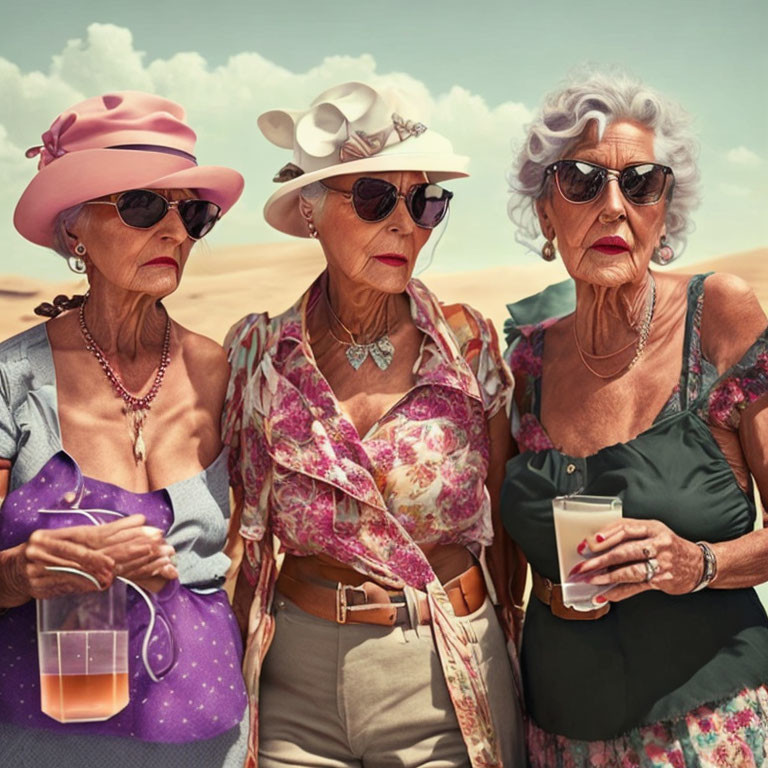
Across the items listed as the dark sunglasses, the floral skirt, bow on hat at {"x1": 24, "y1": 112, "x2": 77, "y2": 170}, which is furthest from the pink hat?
the floral skirt

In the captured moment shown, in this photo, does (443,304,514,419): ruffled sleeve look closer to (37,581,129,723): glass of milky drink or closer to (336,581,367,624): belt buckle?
(336,581,367,624): belt buckle

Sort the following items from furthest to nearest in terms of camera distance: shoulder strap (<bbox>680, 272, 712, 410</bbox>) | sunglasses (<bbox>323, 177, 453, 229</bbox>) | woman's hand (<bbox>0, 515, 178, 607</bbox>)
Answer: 1. sunglasses (<bbox>323, 177, 453, 229</bbox>)
2. shoulder strap (<bbox>680, 272, 712, 410</bbox>)
3. woman's hand (<bbox>0, 515, 178, 607</bbox>)

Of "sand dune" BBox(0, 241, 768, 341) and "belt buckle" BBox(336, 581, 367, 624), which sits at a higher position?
"belt buckle" BBox(336, 581, 367, 624)

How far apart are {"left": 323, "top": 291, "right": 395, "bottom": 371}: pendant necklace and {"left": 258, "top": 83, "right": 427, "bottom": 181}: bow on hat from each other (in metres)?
0.45

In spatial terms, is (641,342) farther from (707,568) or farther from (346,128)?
(346,128)

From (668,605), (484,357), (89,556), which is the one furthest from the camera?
(484,357)

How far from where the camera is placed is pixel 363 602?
2939 millimetres

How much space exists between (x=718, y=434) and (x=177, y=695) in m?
1.42

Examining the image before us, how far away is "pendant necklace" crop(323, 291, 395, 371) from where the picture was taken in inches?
123

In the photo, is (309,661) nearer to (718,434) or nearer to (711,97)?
(718,434)

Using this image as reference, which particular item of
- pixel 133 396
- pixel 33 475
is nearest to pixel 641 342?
pixel 133 396

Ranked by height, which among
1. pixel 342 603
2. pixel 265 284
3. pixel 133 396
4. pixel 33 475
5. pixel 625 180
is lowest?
pixel 265 284

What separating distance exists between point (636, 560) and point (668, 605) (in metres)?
0.27

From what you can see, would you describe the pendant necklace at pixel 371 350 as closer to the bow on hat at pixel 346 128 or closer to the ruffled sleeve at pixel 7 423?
the bow on hat at pixel 346 128
